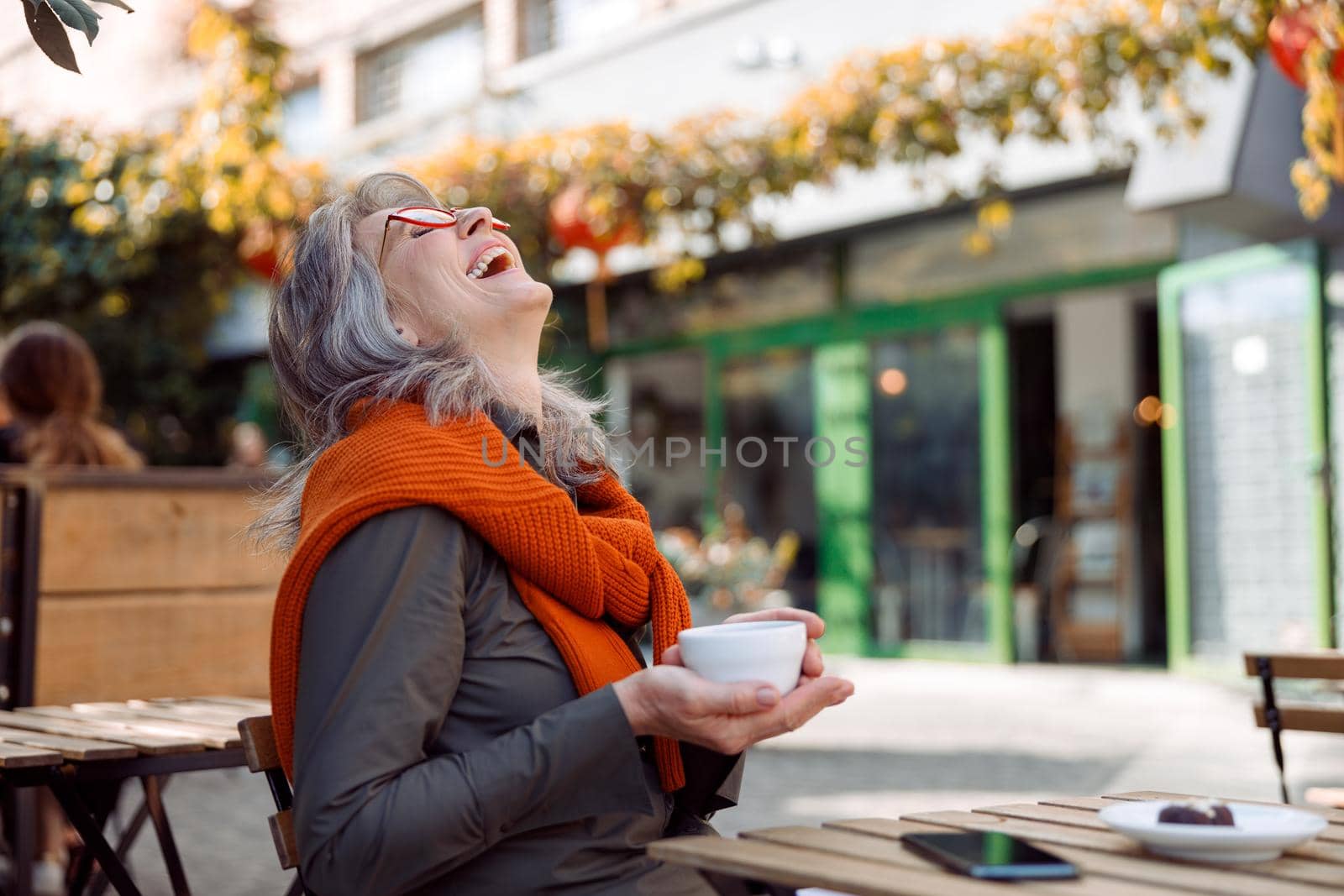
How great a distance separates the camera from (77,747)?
2.35 metres

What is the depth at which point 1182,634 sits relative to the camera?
8.31 metres

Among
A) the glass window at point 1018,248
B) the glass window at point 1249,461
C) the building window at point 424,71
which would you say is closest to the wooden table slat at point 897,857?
the glass window at point 1249,461

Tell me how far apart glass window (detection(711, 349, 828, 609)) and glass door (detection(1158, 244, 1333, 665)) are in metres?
2.99

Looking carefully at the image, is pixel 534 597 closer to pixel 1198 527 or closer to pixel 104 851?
pixel 104 851

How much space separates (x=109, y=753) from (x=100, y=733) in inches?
10.0

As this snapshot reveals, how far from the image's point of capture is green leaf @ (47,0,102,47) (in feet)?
6.04

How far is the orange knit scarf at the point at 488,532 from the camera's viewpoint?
1.55 meters

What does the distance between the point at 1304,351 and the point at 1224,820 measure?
22.7 ft

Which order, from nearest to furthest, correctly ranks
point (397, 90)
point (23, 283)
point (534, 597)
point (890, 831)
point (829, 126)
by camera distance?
point (890, 831), point (534, 597), point (829, 126), point (23, 283), point (397, 90)

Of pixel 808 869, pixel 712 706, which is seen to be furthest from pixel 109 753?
pixel 808 869

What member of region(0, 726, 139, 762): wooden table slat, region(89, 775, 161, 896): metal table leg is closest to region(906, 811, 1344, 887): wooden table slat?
region(0, 726, 139, 762): wooden table slat

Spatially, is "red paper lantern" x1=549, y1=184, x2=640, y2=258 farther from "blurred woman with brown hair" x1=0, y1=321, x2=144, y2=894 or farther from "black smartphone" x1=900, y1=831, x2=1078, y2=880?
"black smartphone" x1=900, y1=831, x2=1078, y2=880

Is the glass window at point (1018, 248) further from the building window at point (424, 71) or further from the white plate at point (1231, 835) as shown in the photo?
the white plate at point (1231, 835)

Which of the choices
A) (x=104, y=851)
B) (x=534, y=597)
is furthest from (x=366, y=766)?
(x=104, y=851)
